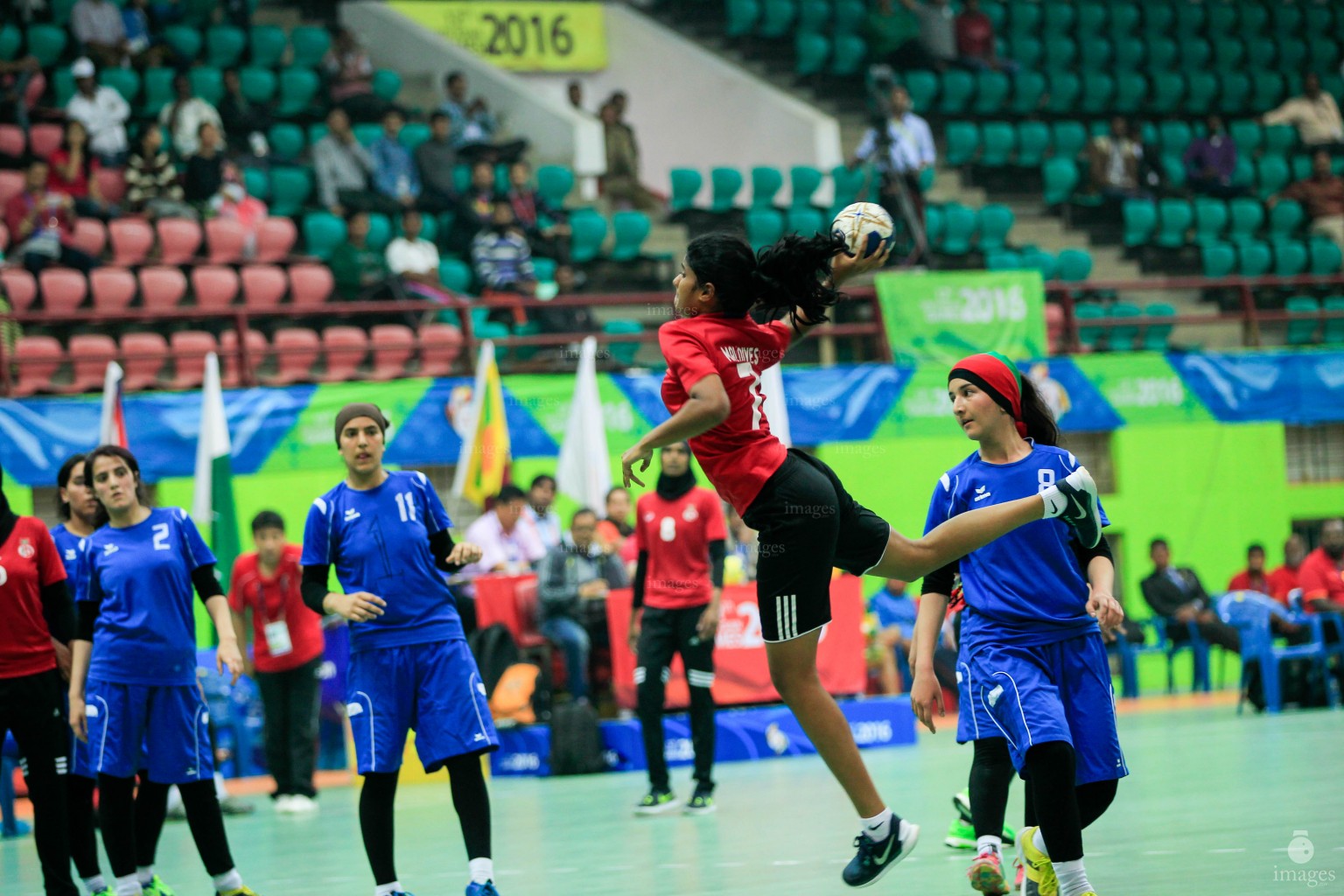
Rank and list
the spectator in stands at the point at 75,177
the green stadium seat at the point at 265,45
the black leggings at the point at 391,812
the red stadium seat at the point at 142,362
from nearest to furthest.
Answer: the black leggings at the point at 391,812
the red stadium seat at the point at 142,362
the spectator in stands at the point at 75,177
the green stadium seat at the point at 265,45

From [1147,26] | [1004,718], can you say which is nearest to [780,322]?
[1004,718]

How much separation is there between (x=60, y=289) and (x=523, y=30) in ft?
32.4

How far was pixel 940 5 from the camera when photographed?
25125 millimetres

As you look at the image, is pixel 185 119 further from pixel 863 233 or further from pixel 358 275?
pixel 863 233

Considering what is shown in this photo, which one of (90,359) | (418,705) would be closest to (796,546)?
(418,705)

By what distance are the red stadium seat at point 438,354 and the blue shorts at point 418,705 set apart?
34.3ft

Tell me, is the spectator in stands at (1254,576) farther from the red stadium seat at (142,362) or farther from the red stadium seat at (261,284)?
the red stadium seat at (142,362)

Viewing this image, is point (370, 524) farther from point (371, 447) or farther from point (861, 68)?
point (861, 68)

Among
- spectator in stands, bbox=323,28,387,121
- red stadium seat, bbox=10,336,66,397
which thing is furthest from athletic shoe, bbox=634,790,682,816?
spectator in stands, bbox=323,28,387,121

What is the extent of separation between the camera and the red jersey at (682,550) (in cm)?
998

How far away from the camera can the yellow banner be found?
2347 cm

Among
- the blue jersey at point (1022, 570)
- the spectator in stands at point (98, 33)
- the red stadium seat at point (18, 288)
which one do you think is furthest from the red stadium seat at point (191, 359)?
the blue jersey at point (1022, 570)

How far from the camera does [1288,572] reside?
17.8 metres

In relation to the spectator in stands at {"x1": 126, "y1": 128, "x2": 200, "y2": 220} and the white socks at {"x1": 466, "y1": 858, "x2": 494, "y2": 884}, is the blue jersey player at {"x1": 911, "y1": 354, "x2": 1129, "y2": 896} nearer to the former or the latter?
the white socks at {"x1": 466, "y1": 858, "x2": 494, "y2": 884}
